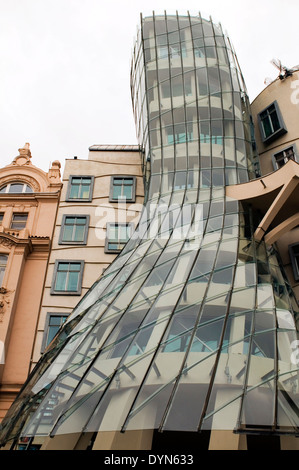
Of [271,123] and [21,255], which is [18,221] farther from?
[271,123]

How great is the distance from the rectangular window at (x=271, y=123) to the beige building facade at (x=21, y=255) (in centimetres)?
864

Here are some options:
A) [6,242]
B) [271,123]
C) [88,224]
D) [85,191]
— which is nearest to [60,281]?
[88,224]

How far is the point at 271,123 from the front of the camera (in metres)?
16.2

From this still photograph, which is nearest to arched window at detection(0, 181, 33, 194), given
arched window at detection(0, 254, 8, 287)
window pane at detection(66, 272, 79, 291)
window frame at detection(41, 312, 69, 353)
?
arched window at detection(0, 254, 8, 287)

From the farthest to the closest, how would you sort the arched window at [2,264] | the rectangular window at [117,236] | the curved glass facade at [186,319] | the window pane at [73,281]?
1. the arched window at [2,264]
2. the rectangular window at [117,236]
3. the window pane at [73,281]
4. the curved glass facade at [186,319]

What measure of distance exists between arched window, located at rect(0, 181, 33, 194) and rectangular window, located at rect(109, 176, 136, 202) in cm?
439

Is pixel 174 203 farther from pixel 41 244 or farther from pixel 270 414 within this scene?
pixel 270 414

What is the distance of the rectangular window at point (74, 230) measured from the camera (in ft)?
52.3

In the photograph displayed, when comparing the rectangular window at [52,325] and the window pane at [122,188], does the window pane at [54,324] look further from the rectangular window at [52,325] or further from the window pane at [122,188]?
the window pane at [122,188]

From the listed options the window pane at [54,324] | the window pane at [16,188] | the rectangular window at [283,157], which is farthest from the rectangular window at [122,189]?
the rectangular window at [283,157]

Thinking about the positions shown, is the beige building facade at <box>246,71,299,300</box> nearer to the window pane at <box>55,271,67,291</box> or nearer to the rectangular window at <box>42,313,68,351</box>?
the window pane at <box>55,271,67,291</box>

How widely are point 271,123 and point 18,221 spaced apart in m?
10.7

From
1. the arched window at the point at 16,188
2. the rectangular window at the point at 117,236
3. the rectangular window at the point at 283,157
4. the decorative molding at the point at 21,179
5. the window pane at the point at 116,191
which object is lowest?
the rectangular window at the point at 117,236

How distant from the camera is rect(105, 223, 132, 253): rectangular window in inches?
615
